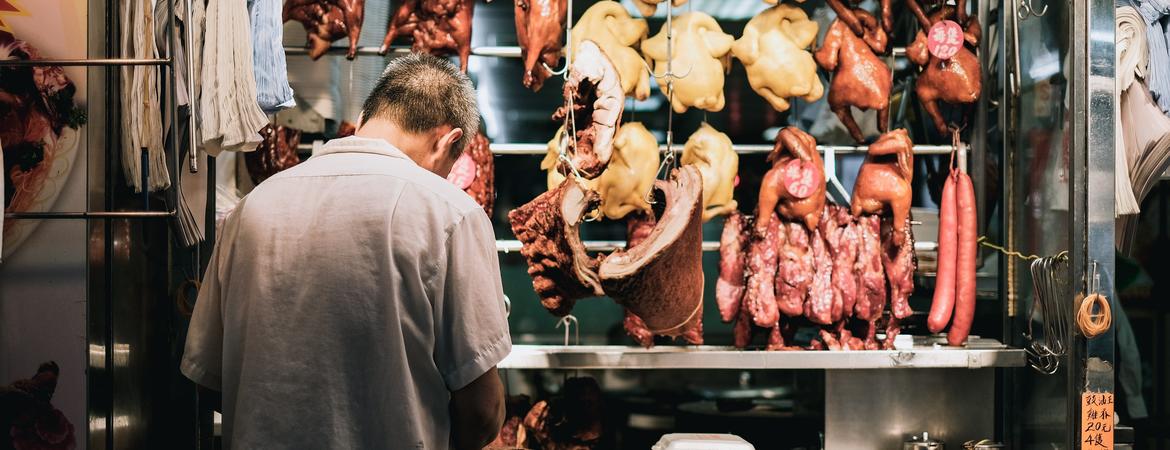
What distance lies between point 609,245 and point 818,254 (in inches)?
38.9

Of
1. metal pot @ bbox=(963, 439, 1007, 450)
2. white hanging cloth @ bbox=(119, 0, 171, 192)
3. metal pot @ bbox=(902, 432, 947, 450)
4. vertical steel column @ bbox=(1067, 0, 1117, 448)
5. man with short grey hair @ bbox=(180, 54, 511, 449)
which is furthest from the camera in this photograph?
metal pot @ bbox=(902, 432, 947, 450)

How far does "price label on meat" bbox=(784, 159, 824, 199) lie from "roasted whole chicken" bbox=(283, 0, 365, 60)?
1.96 m

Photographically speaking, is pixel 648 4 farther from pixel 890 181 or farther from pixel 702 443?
pixel 702 443

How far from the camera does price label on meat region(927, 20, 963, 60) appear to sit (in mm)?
4363

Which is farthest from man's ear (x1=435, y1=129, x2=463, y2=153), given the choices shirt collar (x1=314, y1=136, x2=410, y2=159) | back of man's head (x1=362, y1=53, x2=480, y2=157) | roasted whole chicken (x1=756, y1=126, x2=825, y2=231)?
roasted whole chicken (x1=756, y1=126, x2=825, y2=231)

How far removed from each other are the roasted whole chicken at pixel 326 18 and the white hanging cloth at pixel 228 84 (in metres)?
0.94

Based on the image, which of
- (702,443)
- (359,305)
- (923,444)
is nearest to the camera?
(359,305)

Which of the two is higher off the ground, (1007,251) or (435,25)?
(435,25)

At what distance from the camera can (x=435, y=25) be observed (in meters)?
4.48

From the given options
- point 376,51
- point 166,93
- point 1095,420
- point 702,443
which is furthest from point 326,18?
point 1095,420

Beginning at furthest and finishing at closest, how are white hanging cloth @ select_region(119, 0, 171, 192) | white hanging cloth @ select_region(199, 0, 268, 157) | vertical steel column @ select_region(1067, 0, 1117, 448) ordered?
vertical steel column @ select_region(1067, 0, 1117, 448) < white hanging cloth @ select_region(119, 0, 171, 192) < white hanging cloth @ select_region(199, 0, 268, 157)

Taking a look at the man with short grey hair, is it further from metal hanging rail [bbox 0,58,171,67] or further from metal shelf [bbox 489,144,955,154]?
metal shelf [bbox 489,144,955,154]

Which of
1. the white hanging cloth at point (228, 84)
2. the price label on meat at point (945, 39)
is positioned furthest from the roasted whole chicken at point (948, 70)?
the white hanging cloth at point (228, 84)

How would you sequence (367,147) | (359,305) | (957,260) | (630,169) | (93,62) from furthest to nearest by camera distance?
(957,260) → (630,169) → (93,62) → (367,147) → (359,305)
